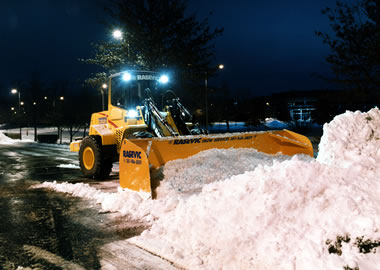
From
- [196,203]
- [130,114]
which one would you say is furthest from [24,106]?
[196,203]

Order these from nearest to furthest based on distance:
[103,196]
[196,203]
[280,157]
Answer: [196,203]
[103,196]
[280,157]

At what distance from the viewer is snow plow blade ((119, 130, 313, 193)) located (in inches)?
252

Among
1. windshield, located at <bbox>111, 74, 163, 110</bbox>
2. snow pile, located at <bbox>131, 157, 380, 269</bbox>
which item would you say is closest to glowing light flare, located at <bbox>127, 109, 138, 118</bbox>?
windshield, located at <bbox>111, 74, 163, 110</bbox>

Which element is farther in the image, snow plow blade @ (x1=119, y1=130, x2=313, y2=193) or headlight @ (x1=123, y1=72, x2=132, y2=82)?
headlight @ (x1=123, y1=72, x2=132, y2=82)

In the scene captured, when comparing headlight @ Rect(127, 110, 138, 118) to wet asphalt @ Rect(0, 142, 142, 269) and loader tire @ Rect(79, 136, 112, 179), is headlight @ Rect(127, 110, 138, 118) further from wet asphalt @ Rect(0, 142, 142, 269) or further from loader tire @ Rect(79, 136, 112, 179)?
wet asphalt @ Rect(0, 142, 142, 269)

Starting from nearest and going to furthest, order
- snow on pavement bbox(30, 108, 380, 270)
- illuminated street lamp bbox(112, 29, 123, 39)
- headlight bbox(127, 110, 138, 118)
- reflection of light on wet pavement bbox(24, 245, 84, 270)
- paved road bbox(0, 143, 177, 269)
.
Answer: snow on pavement bbox(30, 108, 380, 270) < reflection of light on wet pavement bbox(24, 245, 84, 270) < paved road bbox(0, 143, 177, 269) < headlight bbox(127, 110, 138, 118) < illuminated street lamp bbox(112, 29, 123, 39)

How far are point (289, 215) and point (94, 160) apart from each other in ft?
21.1

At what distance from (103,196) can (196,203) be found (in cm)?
275

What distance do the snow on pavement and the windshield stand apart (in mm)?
4155

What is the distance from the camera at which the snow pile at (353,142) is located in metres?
4.45

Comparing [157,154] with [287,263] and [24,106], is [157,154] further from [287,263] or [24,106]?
[24,106]

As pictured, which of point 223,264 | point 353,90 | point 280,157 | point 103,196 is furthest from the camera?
point 353,90

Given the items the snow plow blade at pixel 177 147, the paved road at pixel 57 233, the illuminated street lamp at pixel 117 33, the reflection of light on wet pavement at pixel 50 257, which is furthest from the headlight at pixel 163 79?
the illuminated street lamp at pixel 117 33

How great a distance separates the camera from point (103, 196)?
6.85m
